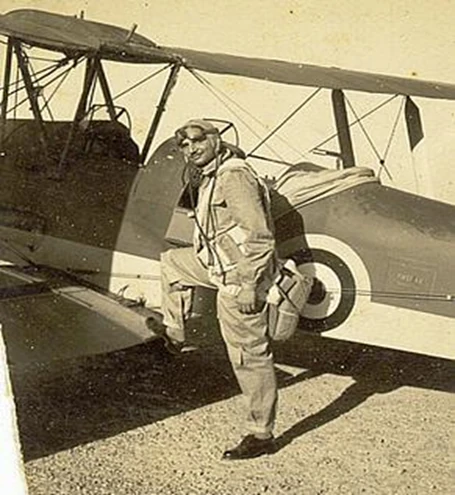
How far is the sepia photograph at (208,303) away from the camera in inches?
180

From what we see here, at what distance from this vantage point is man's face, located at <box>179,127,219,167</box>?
15.2 feet

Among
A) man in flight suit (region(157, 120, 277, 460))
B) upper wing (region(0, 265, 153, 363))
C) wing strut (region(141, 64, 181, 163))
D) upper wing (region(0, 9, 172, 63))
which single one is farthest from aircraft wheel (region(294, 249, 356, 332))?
upper wing (region(0, 9, 172, 63))

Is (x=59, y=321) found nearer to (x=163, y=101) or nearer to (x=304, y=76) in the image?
(x=163, y=101)

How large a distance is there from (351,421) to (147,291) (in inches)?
52.8

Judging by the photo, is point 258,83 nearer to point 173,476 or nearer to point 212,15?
point 212,15

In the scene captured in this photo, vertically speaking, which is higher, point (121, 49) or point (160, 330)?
point (121, 49)

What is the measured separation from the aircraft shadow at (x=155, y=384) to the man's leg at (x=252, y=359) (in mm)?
304

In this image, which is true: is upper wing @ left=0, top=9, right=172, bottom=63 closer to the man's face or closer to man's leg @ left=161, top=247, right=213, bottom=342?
the man's face

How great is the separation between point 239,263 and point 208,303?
0.70m

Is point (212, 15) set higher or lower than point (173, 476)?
higher

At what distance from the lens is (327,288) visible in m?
5.15

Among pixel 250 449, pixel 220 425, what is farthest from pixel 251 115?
pixel 250 449

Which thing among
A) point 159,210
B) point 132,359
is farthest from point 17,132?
point 132,359

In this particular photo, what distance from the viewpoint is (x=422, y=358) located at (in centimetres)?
670
